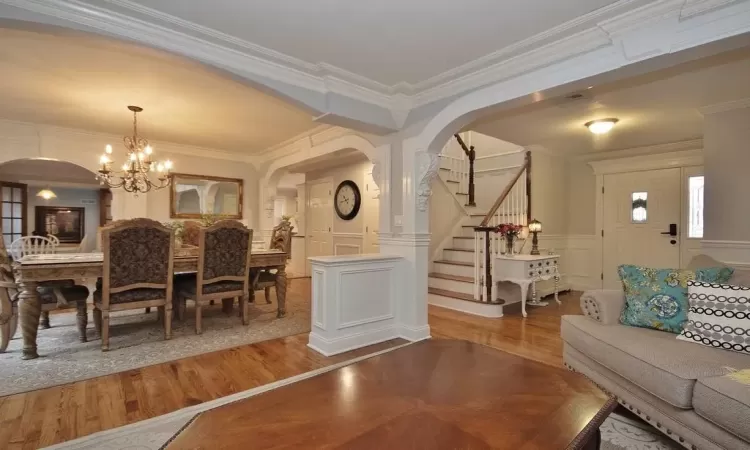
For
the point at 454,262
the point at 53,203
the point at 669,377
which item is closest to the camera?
the point at 669,377

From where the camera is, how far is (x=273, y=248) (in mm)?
Result: 4754

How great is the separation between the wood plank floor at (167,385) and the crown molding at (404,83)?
7.13 ft

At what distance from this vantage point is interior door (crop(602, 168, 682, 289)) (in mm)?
5154

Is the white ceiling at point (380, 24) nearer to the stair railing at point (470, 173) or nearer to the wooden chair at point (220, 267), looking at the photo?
the wooden chair at point (220, 267)

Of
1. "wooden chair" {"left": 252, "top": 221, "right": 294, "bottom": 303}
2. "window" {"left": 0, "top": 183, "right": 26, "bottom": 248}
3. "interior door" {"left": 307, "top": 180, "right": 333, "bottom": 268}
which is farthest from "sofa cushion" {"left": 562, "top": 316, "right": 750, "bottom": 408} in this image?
"window" {"left": 0, "top": 183, "right": 26, "bottom": 248}

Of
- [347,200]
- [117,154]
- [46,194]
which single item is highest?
[117,154]

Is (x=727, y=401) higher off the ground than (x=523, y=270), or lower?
lower

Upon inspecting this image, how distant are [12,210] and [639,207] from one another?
486 inches

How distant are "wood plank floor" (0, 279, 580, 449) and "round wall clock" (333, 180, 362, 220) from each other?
10.5 feet

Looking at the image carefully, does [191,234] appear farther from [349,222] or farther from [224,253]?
[349,222]

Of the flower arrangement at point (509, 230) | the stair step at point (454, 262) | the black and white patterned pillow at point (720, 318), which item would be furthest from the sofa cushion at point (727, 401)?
the stair step at point (454, 262)

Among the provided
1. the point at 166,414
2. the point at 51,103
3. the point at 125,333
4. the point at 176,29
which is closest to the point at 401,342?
the point at 166,414

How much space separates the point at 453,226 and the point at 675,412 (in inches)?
168

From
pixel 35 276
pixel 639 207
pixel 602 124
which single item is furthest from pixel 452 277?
pixel 35 276
